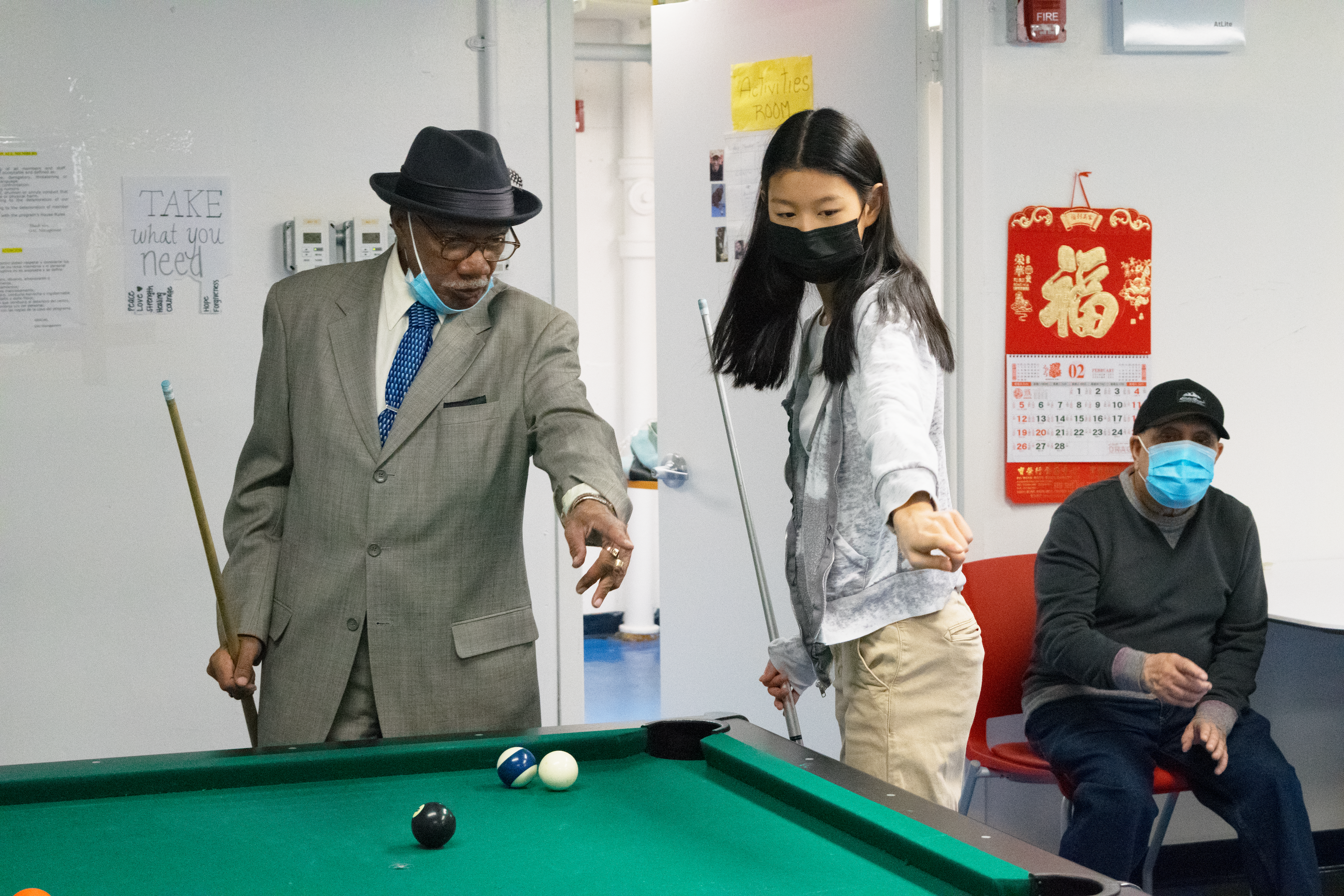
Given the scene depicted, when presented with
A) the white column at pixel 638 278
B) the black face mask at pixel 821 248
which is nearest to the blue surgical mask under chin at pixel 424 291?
the black face mask at pixel 821 248

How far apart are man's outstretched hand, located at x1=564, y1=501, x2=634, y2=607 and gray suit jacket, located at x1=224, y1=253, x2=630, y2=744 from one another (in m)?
0.15

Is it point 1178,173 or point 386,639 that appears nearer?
point 386,639

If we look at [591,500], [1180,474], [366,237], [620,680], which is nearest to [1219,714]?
[1180,474]

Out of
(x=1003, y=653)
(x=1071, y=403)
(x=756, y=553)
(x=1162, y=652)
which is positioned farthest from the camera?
(x=1071, y=403)

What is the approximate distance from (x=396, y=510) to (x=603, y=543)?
1.44 feet

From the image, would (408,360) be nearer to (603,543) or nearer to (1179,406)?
(603,543)

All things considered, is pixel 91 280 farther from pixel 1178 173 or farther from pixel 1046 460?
pixel 1178 173

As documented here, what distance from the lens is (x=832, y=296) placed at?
6.64 ft

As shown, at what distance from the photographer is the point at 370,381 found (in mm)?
2121

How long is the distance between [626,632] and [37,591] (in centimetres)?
436

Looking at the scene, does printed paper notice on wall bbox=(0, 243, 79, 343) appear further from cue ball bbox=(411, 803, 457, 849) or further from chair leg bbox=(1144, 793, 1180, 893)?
chair leg bbox=(1144, 793, 1180, 893)

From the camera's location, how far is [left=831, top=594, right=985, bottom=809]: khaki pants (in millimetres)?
1827

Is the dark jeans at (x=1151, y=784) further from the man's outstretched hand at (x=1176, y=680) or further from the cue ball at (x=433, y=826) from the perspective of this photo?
the cue ball at (x=433, y=826)

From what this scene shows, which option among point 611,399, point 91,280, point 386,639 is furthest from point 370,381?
point 611,399
